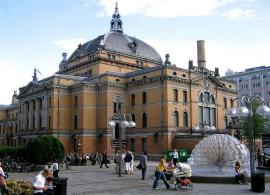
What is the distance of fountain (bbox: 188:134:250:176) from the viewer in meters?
24.0

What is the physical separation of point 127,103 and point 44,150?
25.3 metres

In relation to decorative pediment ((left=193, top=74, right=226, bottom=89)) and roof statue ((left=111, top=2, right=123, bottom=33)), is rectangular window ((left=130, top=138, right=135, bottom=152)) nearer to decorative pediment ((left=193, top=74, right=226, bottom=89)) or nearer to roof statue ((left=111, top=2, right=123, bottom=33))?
decorative pediment ((left=193, top=74, right=226, bottom=89))

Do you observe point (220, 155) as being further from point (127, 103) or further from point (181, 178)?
point (127, 103)

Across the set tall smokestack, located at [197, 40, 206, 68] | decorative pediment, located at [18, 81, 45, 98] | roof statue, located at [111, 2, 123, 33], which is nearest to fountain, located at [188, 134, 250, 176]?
decorative pediment, located at [18, 81, 45, 98]

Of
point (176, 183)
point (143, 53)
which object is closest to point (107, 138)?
point (143, 53)

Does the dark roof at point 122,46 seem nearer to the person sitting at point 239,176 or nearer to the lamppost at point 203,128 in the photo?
the lamppost at point 203,128

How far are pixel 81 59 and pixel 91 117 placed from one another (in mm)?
14724

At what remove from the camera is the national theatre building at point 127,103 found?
176 ft

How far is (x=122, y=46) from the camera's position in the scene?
2692 inches

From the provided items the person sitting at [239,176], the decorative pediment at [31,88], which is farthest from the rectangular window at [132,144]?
the person sitting at [239,176]

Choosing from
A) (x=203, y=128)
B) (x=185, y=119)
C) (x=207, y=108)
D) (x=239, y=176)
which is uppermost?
(x=207, y=108)

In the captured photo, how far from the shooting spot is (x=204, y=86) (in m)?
58.7

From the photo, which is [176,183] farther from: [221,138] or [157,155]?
[157,155]

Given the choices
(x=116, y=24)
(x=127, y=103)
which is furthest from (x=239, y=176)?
(x=116, y=24)
